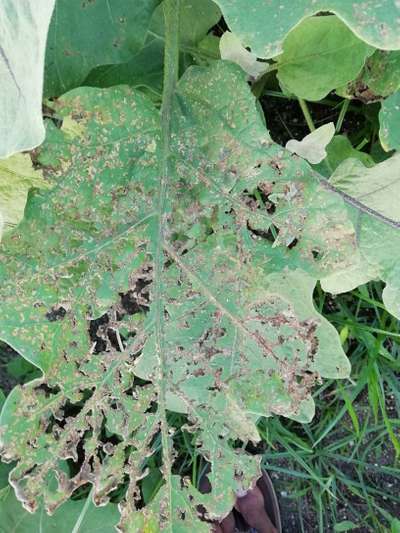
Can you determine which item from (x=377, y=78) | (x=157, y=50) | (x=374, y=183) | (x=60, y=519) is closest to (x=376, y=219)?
(x=374, y=183)

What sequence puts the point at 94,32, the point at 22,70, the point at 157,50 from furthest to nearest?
1. the point at 157,50
2. the point at 94,32
3. the point at 22,70

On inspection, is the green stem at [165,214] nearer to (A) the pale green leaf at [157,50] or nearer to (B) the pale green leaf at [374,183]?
(A) the pale green leaf at [157,50]

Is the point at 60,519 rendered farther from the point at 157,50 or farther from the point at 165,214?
the point at 157,50

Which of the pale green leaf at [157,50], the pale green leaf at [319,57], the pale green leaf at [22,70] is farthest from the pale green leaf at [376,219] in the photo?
→ the pale green leaf at [22,70]

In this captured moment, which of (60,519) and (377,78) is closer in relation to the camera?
(377,78)

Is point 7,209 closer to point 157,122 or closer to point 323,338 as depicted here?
point 157,122

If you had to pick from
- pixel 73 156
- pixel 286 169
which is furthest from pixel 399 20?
pixel 73 156

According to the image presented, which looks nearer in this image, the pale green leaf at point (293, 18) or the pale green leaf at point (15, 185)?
the pale green leaf at point (293, 18)

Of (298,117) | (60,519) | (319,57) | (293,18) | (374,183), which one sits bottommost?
(60,519)
